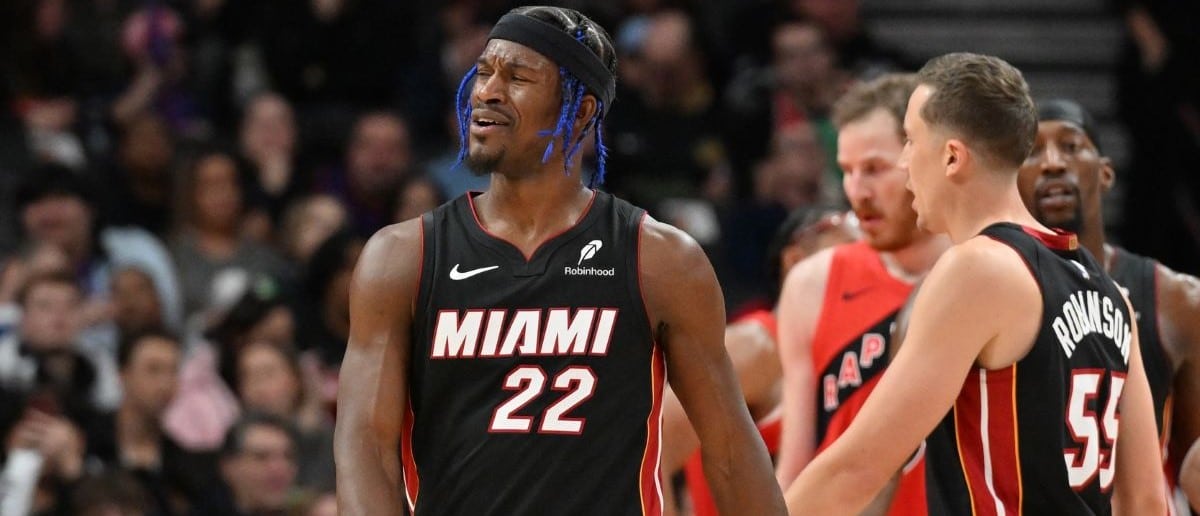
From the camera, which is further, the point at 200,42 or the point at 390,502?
the point at 200,42

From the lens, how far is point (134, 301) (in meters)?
9.73

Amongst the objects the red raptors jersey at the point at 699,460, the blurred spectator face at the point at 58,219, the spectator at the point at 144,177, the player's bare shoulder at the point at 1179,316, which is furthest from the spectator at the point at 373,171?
the player's bare shoulder at the point at 1179,316

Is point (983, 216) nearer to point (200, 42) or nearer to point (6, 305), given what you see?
point (6, 305)

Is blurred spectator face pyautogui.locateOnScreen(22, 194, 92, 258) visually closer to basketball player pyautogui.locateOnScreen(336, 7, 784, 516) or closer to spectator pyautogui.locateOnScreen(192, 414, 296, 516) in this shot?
spectator pyautogui.locateOnScreen(192, 414, 296, 516)

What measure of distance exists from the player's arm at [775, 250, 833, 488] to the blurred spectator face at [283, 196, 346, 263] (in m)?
5.19

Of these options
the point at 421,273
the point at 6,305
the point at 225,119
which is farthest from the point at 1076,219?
the point at 225,119

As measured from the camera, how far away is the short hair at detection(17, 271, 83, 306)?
918 centimetres

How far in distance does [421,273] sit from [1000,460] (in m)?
1.45

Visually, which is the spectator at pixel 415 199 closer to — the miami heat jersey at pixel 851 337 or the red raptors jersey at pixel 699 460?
the red raptors jersey at pixel 699 460

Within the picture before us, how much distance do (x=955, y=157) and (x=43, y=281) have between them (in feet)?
20.1

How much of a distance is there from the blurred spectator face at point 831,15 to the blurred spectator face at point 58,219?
17.1 feet

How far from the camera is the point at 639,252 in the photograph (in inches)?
164

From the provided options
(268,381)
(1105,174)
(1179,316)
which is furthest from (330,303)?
(1179,316)

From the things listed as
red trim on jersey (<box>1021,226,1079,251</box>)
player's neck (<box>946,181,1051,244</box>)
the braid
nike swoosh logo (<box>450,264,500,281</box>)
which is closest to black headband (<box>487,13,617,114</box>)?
the braid
